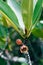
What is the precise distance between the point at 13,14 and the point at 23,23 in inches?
2.3

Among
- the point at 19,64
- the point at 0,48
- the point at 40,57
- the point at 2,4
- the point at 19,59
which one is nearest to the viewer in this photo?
the point at 2,4

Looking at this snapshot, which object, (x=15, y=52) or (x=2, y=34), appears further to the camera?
(x=15, y=52)

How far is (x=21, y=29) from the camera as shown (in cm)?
94

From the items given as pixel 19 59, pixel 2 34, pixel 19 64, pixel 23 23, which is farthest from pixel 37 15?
pixel 19 64

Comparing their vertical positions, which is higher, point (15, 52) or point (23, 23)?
Answer: point (23, 23)

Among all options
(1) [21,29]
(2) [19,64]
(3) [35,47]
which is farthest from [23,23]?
(3) [35,47]

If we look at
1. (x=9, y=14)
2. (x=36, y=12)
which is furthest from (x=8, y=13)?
(x=36, y=12)

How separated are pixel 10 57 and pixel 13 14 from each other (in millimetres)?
808

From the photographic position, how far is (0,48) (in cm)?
147

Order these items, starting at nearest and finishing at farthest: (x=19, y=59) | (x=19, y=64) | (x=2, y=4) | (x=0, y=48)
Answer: (x=2, y=4) < (x=0, y=48) < (x=19, y=59) < (x=19, y=64)

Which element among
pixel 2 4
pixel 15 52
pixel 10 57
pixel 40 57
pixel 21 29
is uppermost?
pixel 2 4

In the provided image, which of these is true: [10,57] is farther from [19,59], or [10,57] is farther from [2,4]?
[2,4]

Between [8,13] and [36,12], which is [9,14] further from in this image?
[36,12]

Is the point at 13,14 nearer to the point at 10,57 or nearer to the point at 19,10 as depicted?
the point at 19,10
